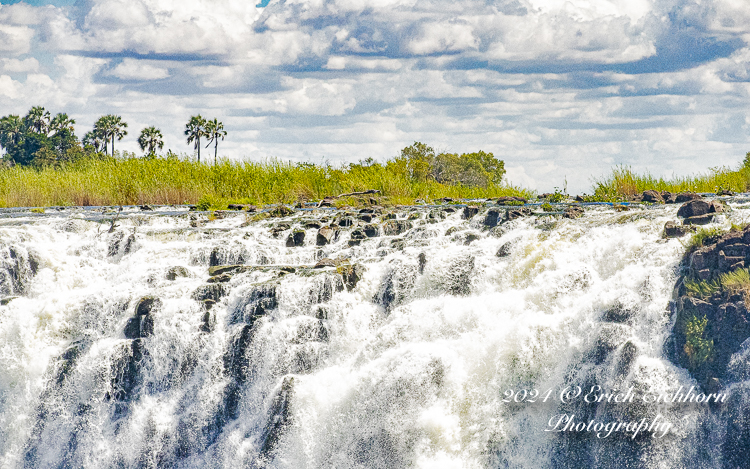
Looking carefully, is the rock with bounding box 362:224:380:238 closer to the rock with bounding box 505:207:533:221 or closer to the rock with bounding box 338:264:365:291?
the rock with bounding box 505:207:533:221

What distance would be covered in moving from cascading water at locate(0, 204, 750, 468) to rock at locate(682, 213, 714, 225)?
0.53m

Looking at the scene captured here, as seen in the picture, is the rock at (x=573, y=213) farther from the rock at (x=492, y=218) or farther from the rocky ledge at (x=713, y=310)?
the rocky ledge at (x=713, y=310)

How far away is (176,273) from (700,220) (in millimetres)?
12559

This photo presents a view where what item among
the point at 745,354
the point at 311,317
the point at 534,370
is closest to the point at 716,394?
the point at 745,354

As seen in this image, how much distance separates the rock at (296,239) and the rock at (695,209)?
33.4ft

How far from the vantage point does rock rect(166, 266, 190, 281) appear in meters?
17.7

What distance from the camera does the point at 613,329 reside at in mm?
12406

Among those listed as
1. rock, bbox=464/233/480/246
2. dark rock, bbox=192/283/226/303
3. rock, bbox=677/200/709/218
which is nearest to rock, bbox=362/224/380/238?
rock, bbox=464/233/480/246

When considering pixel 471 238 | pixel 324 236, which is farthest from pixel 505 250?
pixel 324 236

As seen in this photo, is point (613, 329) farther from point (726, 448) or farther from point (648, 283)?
point (726, 448)

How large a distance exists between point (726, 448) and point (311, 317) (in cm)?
805

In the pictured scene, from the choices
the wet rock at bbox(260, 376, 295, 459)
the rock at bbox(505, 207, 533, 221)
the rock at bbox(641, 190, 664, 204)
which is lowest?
the wet rock at bbox(260, 376, 295, 459)

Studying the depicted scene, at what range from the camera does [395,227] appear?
2092cm

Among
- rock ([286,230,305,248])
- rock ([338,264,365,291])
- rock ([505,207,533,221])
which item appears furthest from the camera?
rock ([286,230,305,248])
